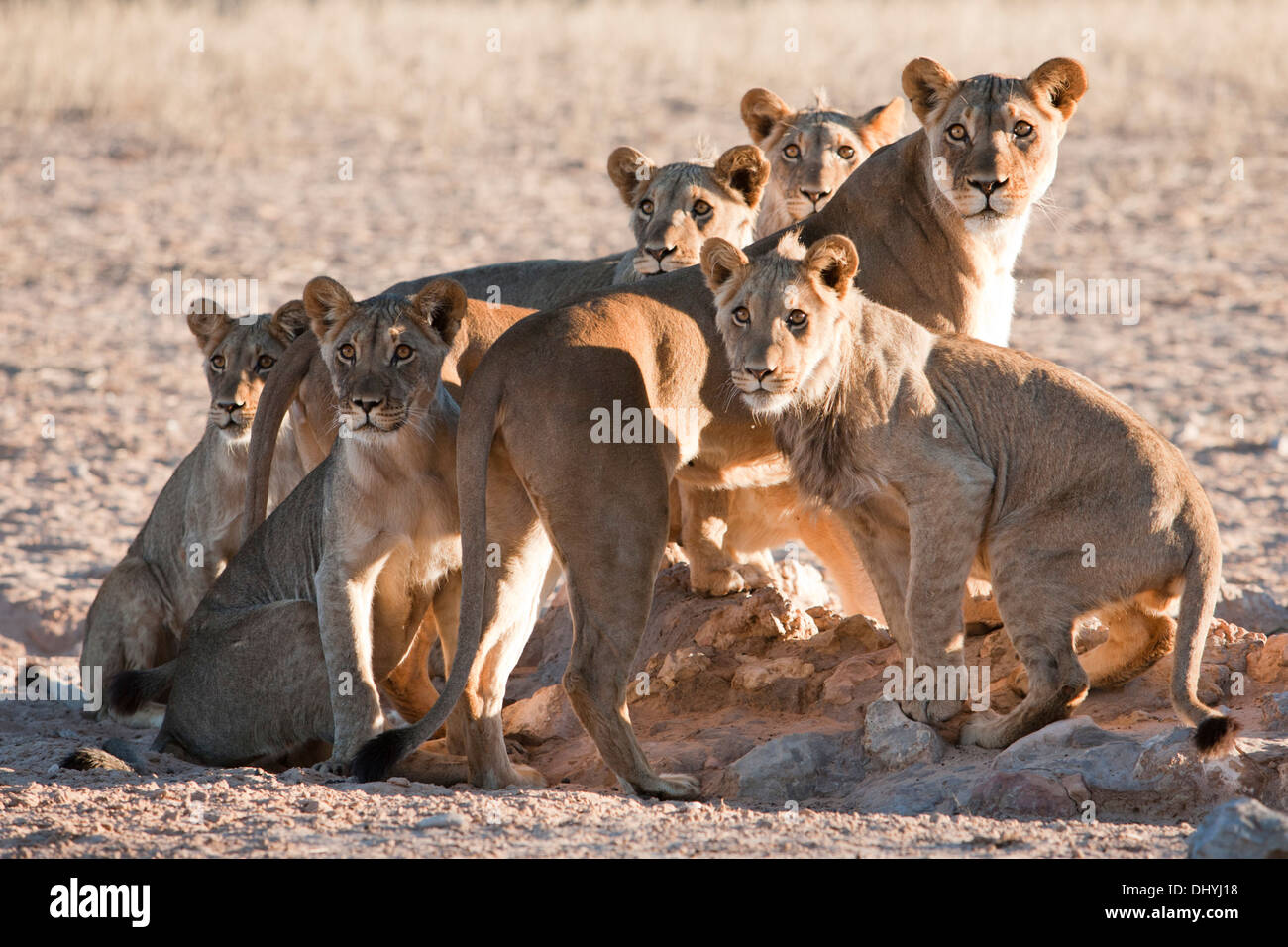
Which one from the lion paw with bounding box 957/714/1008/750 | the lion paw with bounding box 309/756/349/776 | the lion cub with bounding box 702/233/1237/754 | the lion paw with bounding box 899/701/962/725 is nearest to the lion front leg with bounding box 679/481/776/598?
the lion cub with bounding box 702/233/1237/754

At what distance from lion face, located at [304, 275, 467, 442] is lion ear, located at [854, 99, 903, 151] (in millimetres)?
3206

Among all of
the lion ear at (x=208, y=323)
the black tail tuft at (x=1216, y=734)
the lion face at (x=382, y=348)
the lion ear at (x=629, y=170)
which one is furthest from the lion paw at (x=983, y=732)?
the lion ear at (x=208, y=323)

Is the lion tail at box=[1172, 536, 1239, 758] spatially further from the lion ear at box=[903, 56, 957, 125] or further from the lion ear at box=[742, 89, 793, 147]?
the lion ear at box=[742, 89, 793, 147]

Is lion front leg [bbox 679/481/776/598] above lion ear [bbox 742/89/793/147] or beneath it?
beneath

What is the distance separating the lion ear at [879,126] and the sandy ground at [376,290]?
4.46ft

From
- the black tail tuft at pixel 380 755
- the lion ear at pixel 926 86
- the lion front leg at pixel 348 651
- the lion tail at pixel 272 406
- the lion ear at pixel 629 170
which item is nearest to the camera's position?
the black tail tuft at pixel 380 755

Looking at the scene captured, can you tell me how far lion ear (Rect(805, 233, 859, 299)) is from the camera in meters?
5.88

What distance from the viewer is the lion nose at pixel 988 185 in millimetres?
6457

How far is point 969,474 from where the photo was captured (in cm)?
600

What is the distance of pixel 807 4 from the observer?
2500 cm

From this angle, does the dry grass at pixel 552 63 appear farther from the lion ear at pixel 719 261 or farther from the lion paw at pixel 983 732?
the lion paw at pixel 983 732

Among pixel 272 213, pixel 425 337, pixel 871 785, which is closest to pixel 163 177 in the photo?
pixel 272 213
